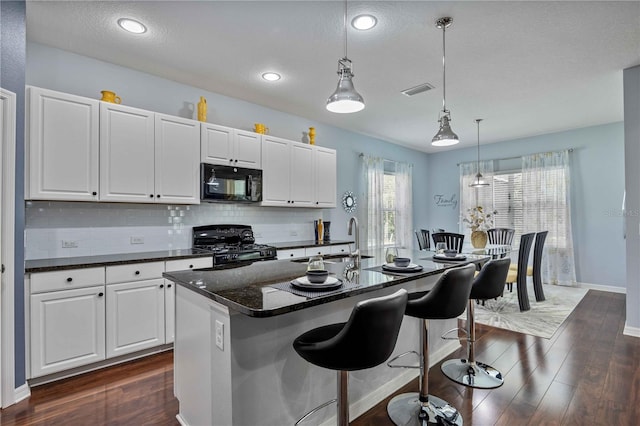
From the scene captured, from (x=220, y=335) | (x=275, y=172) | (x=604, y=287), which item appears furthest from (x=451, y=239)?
(x=220, y=335)

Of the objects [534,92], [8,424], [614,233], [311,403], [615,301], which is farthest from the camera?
[614,233]

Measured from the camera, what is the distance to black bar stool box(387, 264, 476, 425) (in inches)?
73.9

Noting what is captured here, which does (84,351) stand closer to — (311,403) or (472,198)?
(311,403)

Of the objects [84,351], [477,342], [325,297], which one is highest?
[325,297]

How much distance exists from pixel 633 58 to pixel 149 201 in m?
4.92

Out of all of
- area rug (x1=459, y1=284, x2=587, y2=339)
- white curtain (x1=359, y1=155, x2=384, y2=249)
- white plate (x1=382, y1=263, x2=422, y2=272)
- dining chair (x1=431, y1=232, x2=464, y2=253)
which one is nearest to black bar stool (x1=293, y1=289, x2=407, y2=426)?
white plate (x1=382, y1=263, x2=422, y2=272)

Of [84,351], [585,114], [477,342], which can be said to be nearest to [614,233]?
[585,114]

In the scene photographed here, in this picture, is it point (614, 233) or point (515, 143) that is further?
point (515, 143)

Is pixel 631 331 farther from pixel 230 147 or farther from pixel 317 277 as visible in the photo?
pixel 230 147

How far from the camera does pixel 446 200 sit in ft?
24.2

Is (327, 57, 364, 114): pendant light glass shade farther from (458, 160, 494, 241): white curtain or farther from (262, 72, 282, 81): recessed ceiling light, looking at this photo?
(458, 160, 494, 241): white curtain

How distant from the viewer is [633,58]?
319 centimetres

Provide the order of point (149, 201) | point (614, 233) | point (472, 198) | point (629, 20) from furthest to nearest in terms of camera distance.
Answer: point (472, 198) → point (614, 233) → point (149, 201) → point (629, 20)

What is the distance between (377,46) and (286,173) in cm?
199
